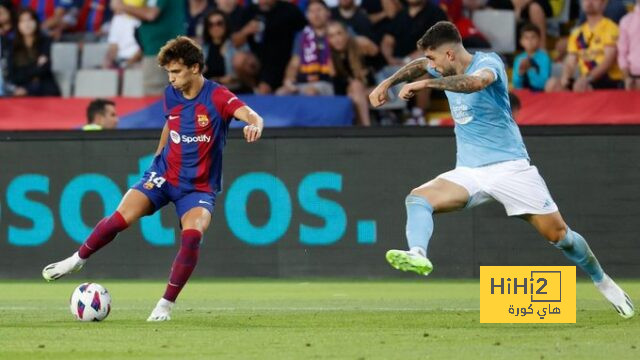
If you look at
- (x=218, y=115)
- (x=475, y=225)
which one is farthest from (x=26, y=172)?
(x=218, y=115)

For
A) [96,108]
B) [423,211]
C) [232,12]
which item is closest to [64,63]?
[232,12]

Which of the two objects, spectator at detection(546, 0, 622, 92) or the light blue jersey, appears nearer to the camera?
the light blue jersey

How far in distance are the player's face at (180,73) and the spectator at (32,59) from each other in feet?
28.3

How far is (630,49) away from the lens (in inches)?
671

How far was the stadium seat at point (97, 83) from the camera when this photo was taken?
19.6 metres

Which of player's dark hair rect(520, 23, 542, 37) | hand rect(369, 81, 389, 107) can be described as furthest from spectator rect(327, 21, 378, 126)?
hand rect(369, 81, 389, 107)

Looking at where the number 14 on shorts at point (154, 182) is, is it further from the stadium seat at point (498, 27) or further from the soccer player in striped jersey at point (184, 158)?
the stadium seat at point (498, 27)

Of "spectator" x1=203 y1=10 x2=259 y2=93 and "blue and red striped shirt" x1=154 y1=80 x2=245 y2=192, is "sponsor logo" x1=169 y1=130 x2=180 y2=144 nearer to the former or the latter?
"blue and red striped shirt" x1=154 y1=80 x2=245 y2=192

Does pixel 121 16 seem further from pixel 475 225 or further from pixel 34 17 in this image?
pixel 475 225

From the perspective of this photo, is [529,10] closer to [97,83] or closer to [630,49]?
[630,49]

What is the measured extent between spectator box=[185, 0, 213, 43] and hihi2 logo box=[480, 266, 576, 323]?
9.80 meters

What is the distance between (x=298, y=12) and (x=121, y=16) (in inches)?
115

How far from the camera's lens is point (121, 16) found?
20.3 m

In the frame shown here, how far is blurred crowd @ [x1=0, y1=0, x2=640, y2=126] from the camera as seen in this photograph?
17.5 meters
